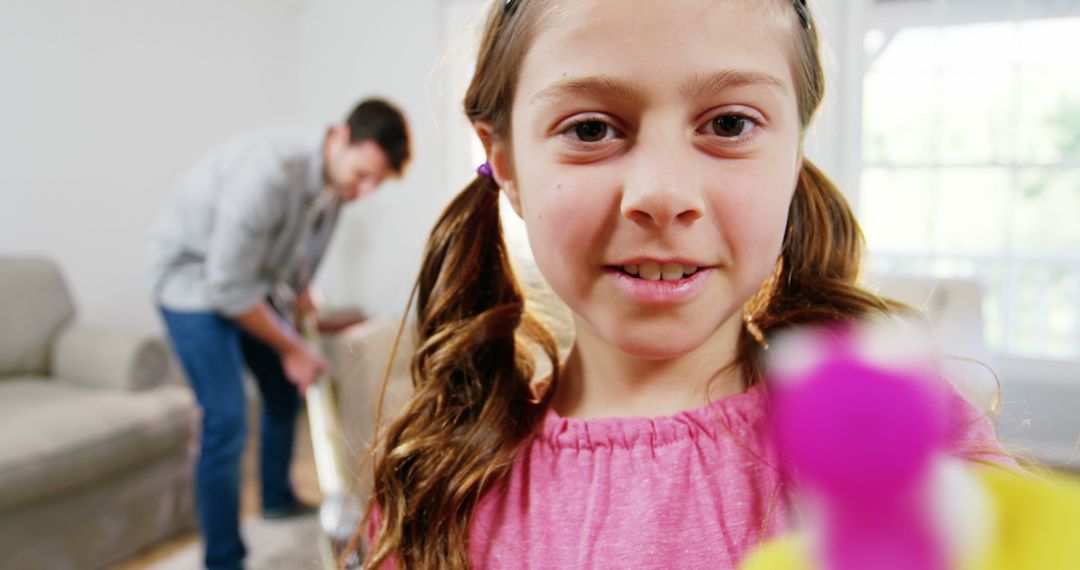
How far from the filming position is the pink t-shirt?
1.96 ft

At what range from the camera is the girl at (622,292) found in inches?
19.4

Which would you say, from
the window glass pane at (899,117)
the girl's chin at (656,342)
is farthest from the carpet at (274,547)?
the window glass pane at (899,117)

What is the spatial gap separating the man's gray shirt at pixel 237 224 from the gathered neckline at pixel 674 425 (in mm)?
1436

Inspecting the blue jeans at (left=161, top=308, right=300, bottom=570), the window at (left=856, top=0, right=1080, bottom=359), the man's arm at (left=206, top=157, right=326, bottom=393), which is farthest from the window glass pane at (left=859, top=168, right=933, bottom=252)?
the blue jeans at (left=161, top=308, right=300, bottom=570)

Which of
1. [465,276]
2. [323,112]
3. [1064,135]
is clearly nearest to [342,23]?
[323,112]

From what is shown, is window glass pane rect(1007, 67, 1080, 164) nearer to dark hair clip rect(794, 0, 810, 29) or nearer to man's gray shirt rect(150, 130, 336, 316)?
man's gray shirt rect(150, 130, 336, 316)

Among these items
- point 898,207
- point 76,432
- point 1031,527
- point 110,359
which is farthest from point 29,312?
point 898,207

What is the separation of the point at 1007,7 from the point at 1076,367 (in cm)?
143

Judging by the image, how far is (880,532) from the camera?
118 millimetres

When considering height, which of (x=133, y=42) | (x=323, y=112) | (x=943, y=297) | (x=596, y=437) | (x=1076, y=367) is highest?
(x=133, y=42)

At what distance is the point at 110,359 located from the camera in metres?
2.33

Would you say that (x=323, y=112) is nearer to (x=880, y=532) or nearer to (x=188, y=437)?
(x=188, y=437)

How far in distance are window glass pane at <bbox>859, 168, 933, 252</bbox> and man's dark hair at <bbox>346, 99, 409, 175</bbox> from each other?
209 centimetres

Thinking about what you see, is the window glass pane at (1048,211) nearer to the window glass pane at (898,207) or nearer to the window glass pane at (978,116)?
the window glass pane at (978,116)
